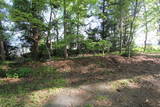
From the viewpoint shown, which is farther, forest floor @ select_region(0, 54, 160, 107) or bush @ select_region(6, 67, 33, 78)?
bush @ select_region(6, 67, 33, 78)

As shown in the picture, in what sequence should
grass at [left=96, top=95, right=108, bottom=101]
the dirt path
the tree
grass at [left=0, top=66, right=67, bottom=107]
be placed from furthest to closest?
1. the tree
2. grass at [left=96, top=95, right=108, bottom=101]
3. the dirt path
4. grass at [left=0, top=66, right=67, bottom=107]

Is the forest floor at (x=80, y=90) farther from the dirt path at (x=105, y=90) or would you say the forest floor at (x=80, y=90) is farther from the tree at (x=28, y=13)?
the tree at (x=28, y=13)

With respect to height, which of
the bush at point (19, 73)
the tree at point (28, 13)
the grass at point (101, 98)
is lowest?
the grass at point (101, 98)

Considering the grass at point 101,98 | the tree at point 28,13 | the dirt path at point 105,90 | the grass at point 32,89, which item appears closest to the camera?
the grass at point 32,89

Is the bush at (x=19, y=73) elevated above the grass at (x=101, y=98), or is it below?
above

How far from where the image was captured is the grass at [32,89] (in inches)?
145

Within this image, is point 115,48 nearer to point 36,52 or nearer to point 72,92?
point 36,52

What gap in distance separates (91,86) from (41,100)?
205 cm

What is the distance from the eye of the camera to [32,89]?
451cm

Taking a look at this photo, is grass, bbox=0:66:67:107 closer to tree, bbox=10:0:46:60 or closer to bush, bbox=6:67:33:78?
bush, bbox=6:67:33:78

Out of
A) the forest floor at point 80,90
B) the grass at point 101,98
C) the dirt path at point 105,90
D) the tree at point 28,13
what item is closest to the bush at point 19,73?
the forest floor at point 80,90

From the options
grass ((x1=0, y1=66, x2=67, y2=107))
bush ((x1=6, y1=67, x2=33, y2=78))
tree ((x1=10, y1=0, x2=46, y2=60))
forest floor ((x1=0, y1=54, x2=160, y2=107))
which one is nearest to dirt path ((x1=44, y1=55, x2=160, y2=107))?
forest floor ((x1=0, y1=54, x2=160, y2=107))

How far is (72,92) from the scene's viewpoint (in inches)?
175

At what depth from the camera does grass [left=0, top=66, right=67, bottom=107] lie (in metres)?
3.67
